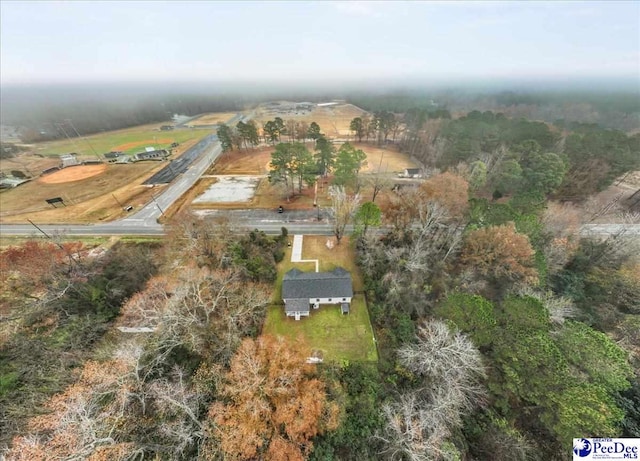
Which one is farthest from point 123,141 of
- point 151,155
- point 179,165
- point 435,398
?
point 435,398

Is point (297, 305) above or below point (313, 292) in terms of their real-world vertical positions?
below

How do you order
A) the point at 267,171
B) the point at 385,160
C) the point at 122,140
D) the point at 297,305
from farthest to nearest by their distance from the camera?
the point at 122,140
the point at 385,160
the point at 267,171
the point at 297,305

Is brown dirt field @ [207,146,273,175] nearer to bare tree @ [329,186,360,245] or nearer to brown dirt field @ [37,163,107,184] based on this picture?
brown dirt field @ [37,163,107,184]

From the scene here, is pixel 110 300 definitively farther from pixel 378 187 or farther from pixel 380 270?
pixel 378 187

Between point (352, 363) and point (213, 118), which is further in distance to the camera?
point (213, 118)

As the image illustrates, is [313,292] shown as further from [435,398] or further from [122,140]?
[122,140]

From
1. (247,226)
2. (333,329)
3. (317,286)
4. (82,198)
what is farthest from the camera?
(82,198)

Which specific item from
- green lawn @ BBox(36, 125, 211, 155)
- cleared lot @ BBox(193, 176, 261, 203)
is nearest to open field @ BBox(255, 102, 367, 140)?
green lawn @ BBox(36, 125, 211, 155)
